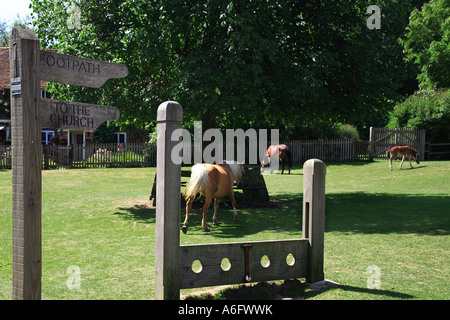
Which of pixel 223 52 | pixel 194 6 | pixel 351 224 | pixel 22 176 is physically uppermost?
pixel 194 6

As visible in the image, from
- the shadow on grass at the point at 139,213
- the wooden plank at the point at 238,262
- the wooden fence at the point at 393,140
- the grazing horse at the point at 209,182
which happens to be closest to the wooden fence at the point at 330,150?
the wooden fence at the point at 393,140

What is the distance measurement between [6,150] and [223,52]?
22.9 metres

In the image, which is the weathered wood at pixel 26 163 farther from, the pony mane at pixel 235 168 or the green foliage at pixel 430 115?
the green foliage at pixel 430 115

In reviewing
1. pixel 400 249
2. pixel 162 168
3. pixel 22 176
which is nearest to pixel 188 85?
pixel 400 249

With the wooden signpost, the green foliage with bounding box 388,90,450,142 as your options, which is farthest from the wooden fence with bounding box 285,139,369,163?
the wooden signpost

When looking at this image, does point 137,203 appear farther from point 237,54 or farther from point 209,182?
point 237,54

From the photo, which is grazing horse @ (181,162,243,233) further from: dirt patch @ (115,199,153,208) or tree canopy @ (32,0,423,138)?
dirt patch @ (115,199,153,208)

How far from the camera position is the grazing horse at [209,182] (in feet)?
32.3

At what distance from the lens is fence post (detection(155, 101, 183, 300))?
508 cm

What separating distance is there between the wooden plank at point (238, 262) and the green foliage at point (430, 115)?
2788cm

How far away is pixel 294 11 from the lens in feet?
47.7

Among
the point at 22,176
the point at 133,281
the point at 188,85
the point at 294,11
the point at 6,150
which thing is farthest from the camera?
the point at 6,150

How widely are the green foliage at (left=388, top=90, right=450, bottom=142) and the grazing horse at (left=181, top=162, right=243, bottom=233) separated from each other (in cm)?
2349
